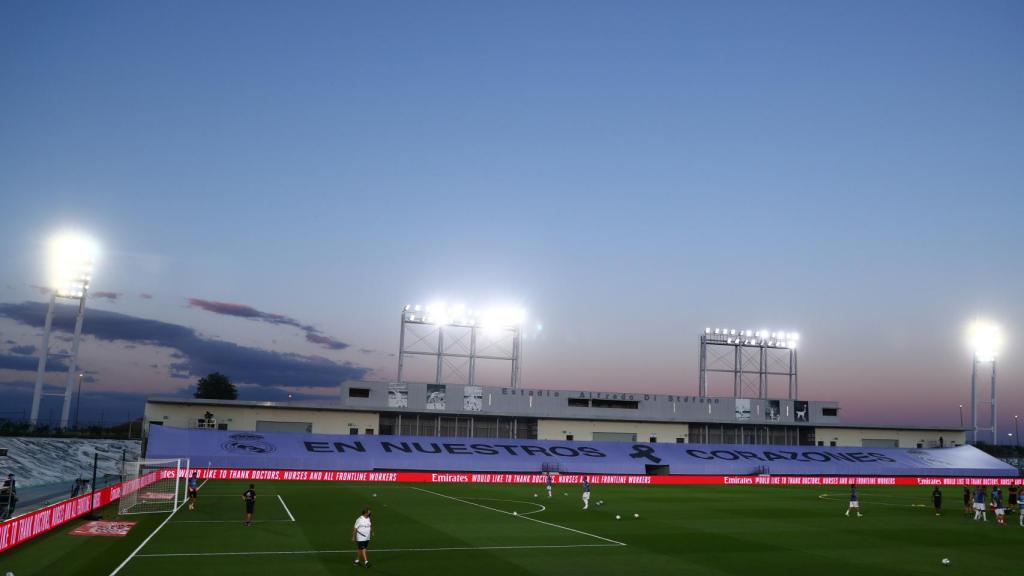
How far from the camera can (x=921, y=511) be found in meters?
50.5

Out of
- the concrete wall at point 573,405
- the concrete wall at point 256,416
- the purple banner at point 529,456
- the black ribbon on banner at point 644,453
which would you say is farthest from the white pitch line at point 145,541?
the black ribbon on banner at point 644,453

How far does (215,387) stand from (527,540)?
133470mm

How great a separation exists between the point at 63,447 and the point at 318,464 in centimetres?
2386

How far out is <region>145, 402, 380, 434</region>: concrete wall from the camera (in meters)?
82.4

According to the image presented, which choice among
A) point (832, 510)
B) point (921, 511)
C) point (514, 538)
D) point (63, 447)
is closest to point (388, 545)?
point (514, 538)

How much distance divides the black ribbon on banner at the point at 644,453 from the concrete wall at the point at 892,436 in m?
30.9

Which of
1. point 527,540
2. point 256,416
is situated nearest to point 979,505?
point 527,540

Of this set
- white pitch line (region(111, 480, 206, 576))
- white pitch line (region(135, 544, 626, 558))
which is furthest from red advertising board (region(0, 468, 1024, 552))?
white pitch line (region(135, 544, 626, 558))

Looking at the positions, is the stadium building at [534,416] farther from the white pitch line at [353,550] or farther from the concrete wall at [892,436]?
the white pitch line at [353,550]

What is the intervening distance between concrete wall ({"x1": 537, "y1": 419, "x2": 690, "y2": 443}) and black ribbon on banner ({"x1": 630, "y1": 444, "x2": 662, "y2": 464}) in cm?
669

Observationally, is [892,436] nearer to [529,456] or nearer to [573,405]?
[573,405]

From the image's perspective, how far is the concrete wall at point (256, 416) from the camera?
270 feet

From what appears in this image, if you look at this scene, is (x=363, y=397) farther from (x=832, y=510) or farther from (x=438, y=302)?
(x=832, y=510)

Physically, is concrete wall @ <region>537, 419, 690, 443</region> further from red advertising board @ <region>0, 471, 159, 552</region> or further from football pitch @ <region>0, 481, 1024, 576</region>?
red advertising board @ <region>0, 471, 159, 552</region>
